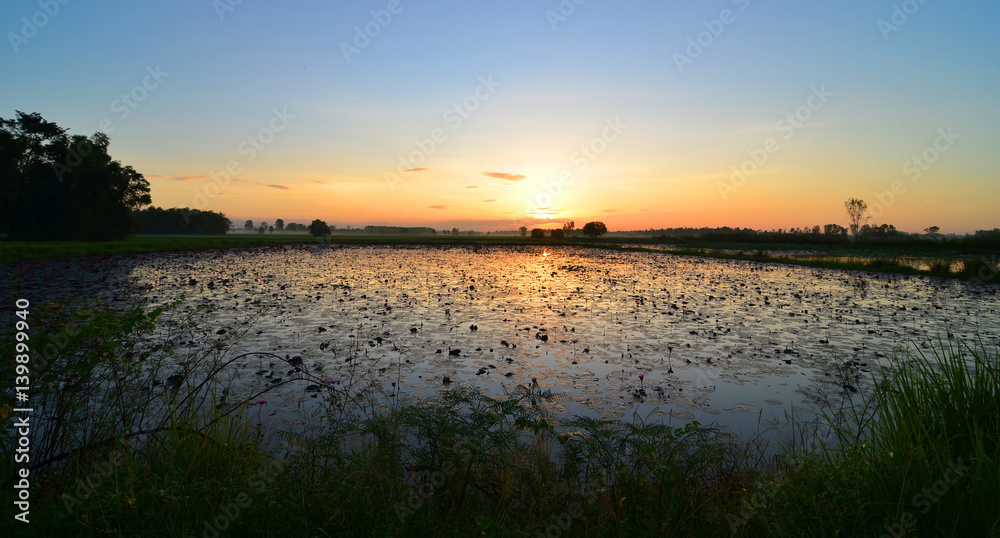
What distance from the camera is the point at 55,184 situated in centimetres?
5459

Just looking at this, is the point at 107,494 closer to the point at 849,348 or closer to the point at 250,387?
the point at 250,387

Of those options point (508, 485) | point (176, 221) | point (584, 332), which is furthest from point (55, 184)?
point (176, 221)

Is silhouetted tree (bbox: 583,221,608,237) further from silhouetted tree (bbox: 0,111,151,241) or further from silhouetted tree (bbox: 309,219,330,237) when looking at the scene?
silhouetted tree (bbox: 0,111,151,241)

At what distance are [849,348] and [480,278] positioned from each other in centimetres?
1953

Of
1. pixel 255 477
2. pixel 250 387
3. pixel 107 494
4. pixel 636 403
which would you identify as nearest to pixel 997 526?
pixel 636 403

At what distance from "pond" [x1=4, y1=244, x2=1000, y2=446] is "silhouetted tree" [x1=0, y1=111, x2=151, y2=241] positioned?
3583 centimetres

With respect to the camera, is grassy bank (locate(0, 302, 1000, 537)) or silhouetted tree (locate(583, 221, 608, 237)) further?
silhouetted tree (locate(583, 221, 608, 237))

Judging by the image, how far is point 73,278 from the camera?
2223 centimetres

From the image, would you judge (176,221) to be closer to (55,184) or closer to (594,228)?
(55,184)

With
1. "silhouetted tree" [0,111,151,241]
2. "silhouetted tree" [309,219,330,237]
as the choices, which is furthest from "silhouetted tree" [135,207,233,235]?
"silhouetted tree" [0,111,151,241]

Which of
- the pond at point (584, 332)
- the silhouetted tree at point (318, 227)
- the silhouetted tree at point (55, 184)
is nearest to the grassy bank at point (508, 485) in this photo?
the pond at point (584, 332)

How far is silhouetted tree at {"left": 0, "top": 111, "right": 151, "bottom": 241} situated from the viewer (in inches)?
1919

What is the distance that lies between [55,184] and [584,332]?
235ft

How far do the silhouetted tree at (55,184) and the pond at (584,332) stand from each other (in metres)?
35.8
